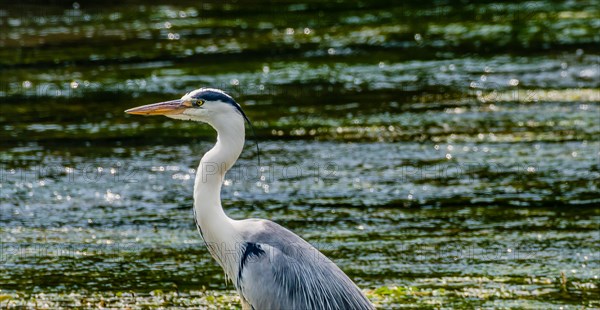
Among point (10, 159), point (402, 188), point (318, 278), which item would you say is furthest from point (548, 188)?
point (10, 159)

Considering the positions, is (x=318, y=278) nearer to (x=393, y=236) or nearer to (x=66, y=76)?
(x=393, y=236)

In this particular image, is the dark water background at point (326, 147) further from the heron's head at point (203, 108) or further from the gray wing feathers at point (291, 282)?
the heron's head at point (203, 108)

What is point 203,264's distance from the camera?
886 cm

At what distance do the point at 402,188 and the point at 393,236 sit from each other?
4.98 feet

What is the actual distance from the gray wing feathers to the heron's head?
2.67 ft

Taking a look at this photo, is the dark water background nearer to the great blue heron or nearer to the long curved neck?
the great blue heron

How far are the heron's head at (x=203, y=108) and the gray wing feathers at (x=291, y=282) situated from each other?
0.81 meters

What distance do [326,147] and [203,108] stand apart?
18.7ft

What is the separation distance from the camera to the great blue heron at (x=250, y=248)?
6.57 metres

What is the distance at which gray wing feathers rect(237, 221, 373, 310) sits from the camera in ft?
21.5

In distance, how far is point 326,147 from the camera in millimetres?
12328

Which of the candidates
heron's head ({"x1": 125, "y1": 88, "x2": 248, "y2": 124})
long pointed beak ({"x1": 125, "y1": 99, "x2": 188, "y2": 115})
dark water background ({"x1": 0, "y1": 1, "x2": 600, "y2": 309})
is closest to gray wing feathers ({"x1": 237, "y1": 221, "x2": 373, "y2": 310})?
heron's head ({"x1": 125, "y1": 88, "x2": 248, "y2": 124})

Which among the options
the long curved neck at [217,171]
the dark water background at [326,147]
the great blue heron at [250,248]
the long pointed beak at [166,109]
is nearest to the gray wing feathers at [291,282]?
the great blue heron at [250,248]

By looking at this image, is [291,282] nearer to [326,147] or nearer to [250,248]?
[250,248]
